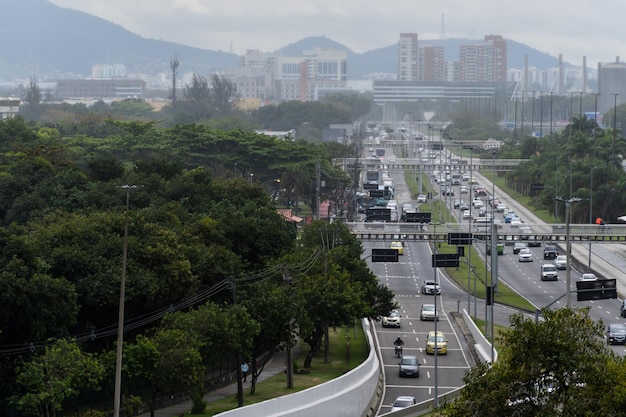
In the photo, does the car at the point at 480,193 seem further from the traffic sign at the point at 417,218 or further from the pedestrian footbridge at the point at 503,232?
the pedestrian footbridge at the point at 503,232

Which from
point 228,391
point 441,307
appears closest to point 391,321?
point 441,307

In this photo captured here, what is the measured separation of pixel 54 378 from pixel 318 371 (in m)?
19.4

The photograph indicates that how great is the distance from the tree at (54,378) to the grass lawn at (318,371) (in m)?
6.05

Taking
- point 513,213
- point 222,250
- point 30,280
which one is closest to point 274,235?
point 222,250

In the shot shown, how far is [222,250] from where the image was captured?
65625mm

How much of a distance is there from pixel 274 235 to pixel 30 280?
1094 inches

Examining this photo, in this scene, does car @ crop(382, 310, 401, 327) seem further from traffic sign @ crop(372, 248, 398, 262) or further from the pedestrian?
the pedestrian

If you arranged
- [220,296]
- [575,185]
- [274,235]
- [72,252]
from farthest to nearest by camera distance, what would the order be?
1. [575,185]
2. [274,235]
3. [220,296]
4. [72,252]

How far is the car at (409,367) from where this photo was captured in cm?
6284

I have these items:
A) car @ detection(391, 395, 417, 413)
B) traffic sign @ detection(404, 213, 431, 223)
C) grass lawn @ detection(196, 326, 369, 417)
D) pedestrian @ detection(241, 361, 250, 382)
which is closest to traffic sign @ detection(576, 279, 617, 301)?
car @ detection(391, 395, 417, 413)

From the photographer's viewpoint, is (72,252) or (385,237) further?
(385,237)

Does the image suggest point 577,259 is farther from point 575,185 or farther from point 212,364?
point 212,364

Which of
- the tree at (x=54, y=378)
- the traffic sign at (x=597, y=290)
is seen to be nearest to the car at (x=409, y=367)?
the traffic sign at (x=597, y=290)

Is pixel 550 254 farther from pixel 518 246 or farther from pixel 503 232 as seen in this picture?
pixel 503 232
